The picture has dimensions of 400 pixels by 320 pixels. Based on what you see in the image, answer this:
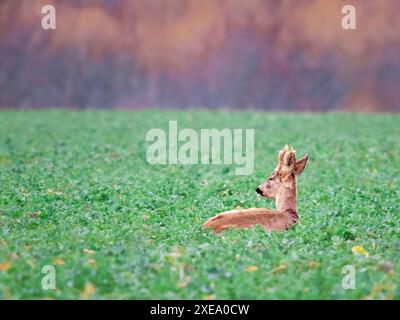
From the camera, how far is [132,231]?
11.1 meters

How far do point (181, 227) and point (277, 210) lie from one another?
146 centimetres

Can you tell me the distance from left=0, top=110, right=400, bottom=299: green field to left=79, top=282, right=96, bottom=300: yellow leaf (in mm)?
11

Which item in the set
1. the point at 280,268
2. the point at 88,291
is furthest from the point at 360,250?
the point at 88,291

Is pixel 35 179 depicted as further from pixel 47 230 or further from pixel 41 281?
pixel 41 281

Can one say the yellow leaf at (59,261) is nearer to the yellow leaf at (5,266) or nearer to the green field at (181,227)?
the green field at (181,227)

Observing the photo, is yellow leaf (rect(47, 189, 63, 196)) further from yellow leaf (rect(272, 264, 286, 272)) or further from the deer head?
yellow leaf (rect(272, 264, 286, 272))

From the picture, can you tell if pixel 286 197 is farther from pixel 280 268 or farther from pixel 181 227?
pixel 280 268

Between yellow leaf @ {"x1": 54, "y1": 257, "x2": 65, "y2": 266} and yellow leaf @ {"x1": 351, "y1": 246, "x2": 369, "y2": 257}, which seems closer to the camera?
yellow leaf @ {"x1": 54, "y1": 257, "x2": 65, "y2": 266}

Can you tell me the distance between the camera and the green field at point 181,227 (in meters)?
8.45

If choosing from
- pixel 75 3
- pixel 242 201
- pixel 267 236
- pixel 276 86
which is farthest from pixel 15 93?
pixel 267 236

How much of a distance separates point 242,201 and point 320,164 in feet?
21.3

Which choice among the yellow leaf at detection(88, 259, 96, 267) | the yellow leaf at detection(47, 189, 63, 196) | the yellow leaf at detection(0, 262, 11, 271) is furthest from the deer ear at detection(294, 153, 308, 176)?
the yellow leaf at detection(0, 262, 11, 271)

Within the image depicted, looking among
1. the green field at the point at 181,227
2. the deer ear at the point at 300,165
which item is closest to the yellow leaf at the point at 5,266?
the green field at the point at 181,227

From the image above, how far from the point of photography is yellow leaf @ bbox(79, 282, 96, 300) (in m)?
8.12
